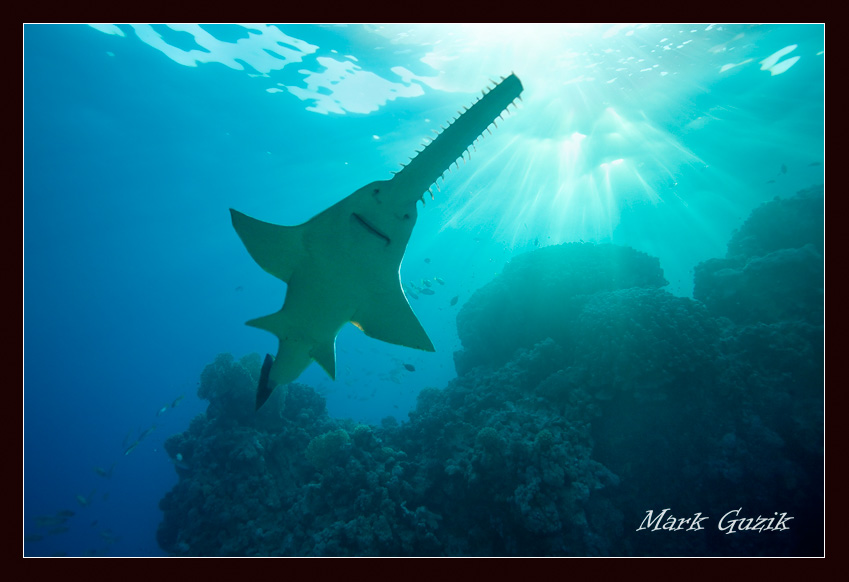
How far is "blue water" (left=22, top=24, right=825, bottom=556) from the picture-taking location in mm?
12344

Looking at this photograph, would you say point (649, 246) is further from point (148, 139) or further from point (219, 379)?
point (148, 139)

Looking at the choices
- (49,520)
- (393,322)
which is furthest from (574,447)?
(49,520)

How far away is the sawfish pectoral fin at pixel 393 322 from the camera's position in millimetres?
4203

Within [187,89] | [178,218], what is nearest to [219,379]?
[187,89]

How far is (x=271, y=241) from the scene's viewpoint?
3.65 meters

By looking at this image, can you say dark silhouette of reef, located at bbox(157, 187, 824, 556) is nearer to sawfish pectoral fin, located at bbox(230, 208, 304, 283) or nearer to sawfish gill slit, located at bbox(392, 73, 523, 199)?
sawfish pectoral fin, located at bbox(230, 208, 304, 283)

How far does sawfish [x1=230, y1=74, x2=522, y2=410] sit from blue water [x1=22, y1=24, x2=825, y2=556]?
1.67 meters

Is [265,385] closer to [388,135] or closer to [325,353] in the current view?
[325,353]

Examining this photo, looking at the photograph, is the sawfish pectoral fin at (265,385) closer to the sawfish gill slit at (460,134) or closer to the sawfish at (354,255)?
the sawfish at (354,255)

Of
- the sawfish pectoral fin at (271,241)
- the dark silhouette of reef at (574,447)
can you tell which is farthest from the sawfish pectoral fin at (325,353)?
the dark silhouette of reef at (574,447)

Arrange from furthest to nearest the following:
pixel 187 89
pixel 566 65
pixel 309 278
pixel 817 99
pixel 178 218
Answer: pixel 178 218 → pixel 817 99 → pixel 187 89 → pixel 566 65 → pixel 309 278

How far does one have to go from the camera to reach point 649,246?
1303 inches

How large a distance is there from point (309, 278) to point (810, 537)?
910 cm

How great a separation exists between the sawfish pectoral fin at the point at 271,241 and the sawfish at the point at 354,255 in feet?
0.03
